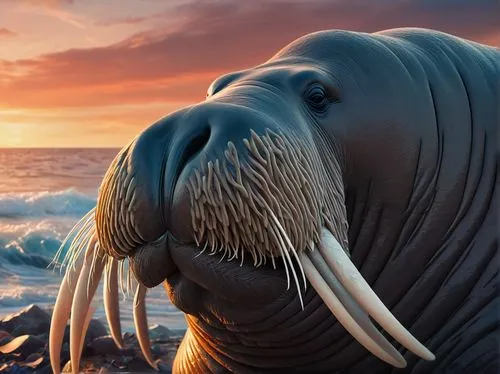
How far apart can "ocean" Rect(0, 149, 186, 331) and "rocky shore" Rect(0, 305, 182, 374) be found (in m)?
0.47

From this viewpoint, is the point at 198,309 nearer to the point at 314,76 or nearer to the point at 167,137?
the point at 167,137

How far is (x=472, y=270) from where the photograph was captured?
139 inches

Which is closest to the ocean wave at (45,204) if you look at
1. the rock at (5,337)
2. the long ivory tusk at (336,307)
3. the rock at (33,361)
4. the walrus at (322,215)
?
the rock at (5,337)

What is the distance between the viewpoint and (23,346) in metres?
7.48

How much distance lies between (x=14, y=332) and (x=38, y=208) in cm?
1229

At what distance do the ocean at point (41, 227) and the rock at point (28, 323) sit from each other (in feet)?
1.88

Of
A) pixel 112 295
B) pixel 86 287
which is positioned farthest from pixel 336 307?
pixel 112 295

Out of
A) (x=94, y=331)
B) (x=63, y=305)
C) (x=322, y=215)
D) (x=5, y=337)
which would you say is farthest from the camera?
(x=94, y=331)

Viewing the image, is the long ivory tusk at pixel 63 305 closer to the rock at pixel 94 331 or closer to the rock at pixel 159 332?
the rock at pixel 94 331

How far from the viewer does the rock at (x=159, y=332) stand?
29.3ft

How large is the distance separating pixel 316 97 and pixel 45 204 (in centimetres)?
1807

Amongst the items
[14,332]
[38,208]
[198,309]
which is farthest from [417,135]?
[38,208]

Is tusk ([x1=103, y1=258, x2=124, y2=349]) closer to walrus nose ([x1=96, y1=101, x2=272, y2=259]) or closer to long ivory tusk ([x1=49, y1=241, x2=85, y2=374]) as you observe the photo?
long ivory tusk ([x1=49, y1=241, x2=85, y2=374])

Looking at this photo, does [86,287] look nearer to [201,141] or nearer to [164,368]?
[201,141]
